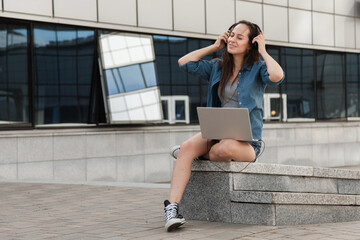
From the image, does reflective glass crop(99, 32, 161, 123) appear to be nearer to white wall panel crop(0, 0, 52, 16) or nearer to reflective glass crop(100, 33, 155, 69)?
reflective glass crop(100, 33, 155, 69)

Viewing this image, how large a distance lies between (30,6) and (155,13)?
3.58m

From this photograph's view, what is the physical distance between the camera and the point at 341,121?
21.7m

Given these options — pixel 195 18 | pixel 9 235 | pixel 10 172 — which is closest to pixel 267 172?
pixel 9 235

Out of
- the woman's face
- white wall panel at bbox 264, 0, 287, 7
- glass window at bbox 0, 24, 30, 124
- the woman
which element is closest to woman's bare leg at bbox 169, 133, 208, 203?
the woman

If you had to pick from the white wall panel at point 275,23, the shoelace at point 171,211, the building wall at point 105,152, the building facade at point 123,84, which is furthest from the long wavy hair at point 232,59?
the white wall panel at point 275,23

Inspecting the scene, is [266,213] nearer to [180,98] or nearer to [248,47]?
[248,47]

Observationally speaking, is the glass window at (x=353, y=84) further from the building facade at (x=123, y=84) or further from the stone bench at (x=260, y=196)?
the stone bench at (x=260, y=196)

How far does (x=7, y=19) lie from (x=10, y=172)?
301 centimetres

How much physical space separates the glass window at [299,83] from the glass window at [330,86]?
0.38 meters

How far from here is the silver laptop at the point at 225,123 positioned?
18.4 feet

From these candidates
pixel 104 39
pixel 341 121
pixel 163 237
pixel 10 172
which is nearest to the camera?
pixel 163 237

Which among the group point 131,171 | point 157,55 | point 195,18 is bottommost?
point 131,171

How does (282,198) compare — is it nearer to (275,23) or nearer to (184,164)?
(184,164)

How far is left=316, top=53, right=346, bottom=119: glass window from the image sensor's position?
2110cm
